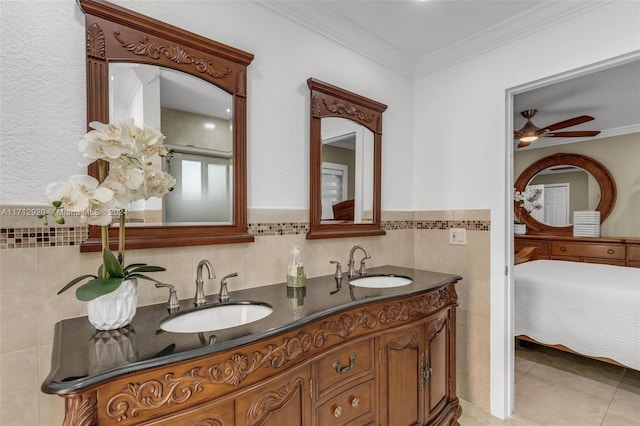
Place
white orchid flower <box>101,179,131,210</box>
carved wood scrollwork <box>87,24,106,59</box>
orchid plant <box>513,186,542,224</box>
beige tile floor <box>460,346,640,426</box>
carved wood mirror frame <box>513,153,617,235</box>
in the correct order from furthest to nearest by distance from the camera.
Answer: orchid plant <box>513,186,542,224</box> < carved wood mirror frame <box>513,153,617,235</box> < beige tile floor <box>460,346,640,426</box> < carved wood scrollwork <box>87,24,106,59</box> < white orchid flower <box>101,179,131,210</box>

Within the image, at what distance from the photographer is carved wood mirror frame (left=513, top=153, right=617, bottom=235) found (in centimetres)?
446

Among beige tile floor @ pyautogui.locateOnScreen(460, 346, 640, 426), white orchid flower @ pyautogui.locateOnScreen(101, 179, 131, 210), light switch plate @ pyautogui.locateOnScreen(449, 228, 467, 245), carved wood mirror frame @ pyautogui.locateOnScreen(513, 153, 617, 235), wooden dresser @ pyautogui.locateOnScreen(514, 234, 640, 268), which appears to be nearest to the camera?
white orchid flower @ pyautogui.locateOnScreen(101, 179, 131, 210)

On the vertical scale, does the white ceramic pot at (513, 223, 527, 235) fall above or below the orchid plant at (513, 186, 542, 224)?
below

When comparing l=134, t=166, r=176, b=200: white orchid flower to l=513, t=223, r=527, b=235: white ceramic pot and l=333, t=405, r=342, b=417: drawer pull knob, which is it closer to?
l=333, t=405, r=342, b=417: drawer pull knob

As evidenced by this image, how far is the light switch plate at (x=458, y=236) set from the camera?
2277mm

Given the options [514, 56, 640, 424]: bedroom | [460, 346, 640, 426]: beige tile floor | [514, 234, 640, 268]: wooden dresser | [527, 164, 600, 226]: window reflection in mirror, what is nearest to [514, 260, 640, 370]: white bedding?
[514, 56, 640, 424]: bedroom

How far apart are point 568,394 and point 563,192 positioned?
11.8 ft

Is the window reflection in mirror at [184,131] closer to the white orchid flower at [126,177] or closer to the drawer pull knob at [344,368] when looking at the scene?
the white orchid flower at [126,177]

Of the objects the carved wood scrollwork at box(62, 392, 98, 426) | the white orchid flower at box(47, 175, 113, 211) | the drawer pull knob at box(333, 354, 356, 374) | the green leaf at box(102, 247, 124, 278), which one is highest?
the white orchid flower at box(47, 175, 113, 211)

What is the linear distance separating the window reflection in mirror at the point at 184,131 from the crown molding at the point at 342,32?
26.0 inches

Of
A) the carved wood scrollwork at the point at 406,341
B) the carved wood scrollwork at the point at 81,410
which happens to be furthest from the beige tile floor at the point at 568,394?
the carved wood scrollwork at the point at 81,410

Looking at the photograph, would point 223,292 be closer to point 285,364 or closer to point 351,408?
point 285,364

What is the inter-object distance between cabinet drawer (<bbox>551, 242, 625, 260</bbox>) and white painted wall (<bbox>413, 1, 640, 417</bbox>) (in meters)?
3.36

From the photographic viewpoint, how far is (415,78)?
8.48ft
